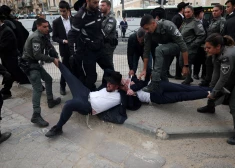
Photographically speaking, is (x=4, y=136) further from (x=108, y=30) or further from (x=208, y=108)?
(x=208, y=108)

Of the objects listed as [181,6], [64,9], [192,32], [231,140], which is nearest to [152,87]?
[231,140]

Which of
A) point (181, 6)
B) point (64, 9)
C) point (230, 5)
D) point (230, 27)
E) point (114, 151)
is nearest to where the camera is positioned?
point (114, 151)

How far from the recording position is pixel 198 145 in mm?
2760

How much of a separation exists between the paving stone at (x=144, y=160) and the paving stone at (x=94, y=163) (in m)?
0.16

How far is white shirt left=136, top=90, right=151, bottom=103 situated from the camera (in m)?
3.44

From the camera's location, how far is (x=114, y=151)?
2723 millimetres

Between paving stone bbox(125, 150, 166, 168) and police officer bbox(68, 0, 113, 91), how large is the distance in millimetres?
1612

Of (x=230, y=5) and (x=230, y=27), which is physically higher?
(x=230, y=5)

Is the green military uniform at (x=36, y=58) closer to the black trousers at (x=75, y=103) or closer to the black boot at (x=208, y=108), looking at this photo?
the black trousers at (x=75, y=103)

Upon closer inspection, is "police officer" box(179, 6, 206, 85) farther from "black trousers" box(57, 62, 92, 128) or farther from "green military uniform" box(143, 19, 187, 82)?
"black trousers" box(57, 62, 92, 128)

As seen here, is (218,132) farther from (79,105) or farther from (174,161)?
(79,105)

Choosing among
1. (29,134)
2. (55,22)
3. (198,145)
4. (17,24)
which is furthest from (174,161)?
(17,24)

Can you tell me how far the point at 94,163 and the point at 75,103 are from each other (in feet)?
2.78

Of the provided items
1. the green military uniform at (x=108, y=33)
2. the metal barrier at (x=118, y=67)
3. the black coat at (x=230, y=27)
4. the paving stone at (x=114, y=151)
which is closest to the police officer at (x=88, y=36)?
the green military uniform at (x=108, y=33)
